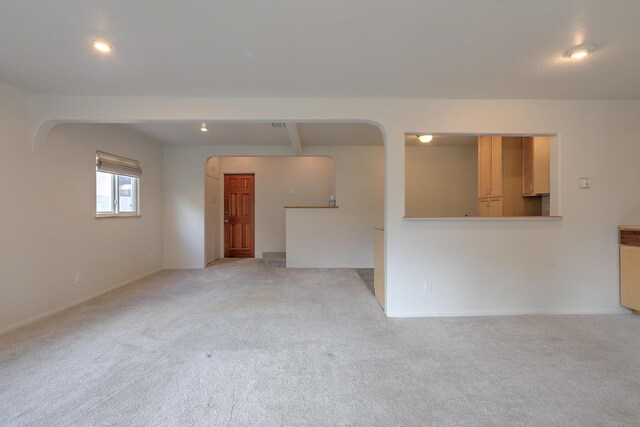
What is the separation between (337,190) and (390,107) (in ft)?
9.35

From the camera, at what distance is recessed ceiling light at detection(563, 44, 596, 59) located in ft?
6.90

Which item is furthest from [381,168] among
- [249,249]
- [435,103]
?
[249,249]

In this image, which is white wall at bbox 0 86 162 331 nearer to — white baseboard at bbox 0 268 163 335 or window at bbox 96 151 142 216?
white baseboard at bbox 0 268 163 335

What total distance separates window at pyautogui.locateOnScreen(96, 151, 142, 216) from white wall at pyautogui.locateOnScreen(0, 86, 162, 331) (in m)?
0.13

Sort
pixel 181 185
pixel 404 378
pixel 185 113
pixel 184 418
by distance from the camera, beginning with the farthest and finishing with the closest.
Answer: pixel 181 185
pixel 185 113
pixel 404 378
pixel 184 418

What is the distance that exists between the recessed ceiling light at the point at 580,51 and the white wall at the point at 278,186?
5.17 metres

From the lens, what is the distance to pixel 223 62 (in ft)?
7.63

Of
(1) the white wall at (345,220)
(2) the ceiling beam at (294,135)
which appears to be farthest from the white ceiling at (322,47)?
(1) the white wall at (345,220)

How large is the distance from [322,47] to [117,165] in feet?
12.0

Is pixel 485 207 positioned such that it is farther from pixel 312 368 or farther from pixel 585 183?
pixel 312 368

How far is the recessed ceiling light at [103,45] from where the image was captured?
79.8 inches

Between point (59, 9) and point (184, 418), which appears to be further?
point (59, 9)

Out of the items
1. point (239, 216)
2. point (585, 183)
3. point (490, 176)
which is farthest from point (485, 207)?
point (239, 216)

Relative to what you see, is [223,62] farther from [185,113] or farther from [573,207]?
[573,207]
